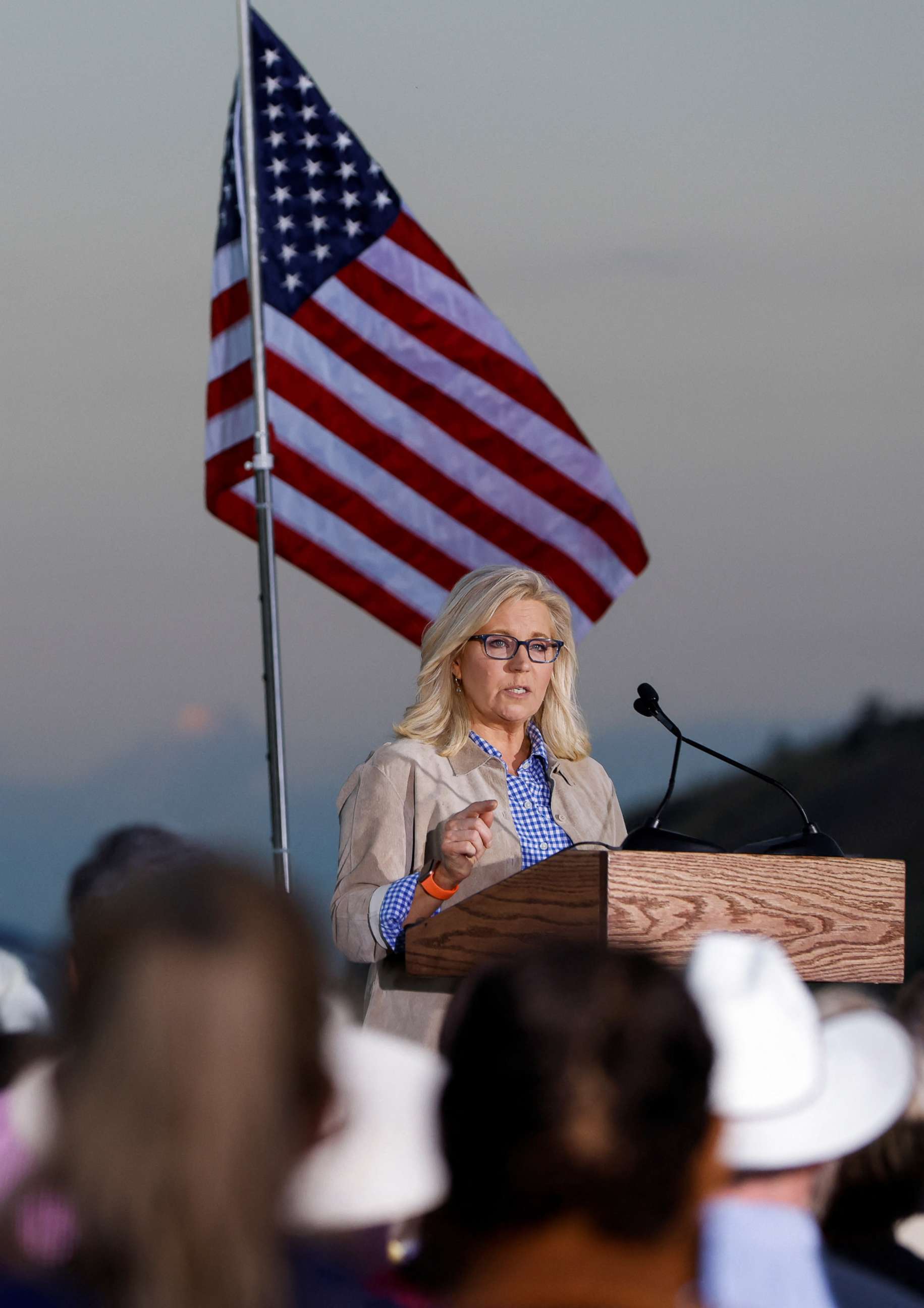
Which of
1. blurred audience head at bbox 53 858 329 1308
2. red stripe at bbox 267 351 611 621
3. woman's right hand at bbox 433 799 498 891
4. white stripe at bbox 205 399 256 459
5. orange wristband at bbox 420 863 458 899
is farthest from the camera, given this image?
red stripe at bbox 267 351 611 621

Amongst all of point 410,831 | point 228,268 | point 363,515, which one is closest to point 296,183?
point 228,268

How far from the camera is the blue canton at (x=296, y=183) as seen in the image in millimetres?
5668

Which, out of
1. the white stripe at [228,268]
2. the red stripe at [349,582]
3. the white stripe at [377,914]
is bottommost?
the white stripe at [377,914]

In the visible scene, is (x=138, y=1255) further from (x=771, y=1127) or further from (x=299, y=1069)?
(x=771, y=1127)

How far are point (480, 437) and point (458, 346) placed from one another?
13.5 inches

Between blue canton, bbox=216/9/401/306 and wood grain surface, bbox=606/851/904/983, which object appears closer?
wood grain surface, bbox=606/851/904/983

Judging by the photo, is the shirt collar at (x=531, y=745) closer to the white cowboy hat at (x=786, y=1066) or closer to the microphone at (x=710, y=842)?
the microphone at (x=710, y=842)

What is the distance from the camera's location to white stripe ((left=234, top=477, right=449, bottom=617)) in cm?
574

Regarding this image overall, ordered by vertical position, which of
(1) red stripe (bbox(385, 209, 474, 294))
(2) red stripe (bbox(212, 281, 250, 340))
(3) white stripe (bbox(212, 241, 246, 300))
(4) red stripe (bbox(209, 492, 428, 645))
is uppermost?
(1) red stripe (bbox(385, 209, 474, 294))

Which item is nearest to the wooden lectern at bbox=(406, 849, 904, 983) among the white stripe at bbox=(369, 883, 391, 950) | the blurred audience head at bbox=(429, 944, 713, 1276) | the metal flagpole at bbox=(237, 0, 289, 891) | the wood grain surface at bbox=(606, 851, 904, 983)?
the wood grain surface at bbox=(606, 851, 904, 983)

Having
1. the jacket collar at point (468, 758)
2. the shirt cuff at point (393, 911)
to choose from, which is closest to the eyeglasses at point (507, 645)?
the jacket collar at point (468, 758)

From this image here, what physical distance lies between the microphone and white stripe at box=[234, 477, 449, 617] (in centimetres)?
277

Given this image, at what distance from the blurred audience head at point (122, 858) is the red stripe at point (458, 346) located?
389cm

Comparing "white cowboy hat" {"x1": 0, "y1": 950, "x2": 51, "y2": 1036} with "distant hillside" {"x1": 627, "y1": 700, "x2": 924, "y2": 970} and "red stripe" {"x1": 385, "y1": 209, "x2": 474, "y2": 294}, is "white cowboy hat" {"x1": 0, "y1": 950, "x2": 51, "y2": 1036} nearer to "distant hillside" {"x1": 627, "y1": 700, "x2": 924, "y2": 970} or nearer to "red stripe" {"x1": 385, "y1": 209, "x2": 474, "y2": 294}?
"red stripe" {"x1": 385, "y1": 209, "x2": 474, "y2": 294}
